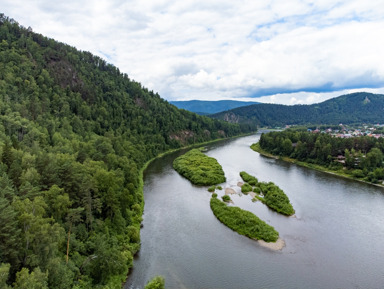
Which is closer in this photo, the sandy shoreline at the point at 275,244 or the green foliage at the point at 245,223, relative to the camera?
the sandy shoreline at the point at 275,244

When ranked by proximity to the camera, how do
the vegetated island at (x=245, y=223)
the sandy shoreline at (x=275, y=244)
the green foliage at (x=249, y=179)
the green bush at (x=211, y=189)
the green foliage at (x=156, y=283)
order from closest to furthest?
1. the green foliage at (x=156, y=283)
2. the sandy shoreline at (x=275, y=244)
3. the vegetated island at (x=245, y=223)
4. the green bush at (x=211, y=189)
5. the green foliage at (x=249, y=179)

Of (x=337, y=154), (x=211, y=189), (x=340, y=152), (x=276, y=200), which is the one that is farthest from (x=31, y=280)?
(x=340, y=152)

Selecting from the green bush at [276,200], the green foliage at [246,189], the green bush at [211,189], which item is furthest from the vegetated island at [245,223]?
the green foliage at [246,189]

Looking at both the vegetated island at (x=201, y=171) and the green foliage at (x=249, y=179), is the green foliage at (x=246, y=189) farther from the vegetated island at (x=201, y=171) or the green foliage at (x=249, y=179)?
the vegetated island at (x=201, y=171)

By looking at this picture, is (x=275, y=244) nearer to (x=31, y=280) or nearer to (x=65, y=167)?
(x=31, y=280)

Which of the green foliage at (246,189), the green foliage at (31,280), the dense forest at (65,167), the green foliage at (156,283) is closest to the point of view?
the green foliage at (31,280)
